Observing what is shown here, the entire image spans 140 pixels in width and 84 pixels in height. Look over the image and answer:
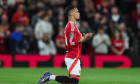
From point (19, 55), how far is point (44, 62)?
4.25ft

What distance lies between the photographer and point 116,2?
23.3 meters

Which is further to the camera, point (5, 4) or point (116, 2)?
point (116, 2)

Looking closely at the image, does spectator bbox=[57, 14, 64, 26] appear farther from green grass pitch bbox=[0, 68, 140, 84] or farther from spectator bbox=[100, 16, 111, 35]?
green grass pitch bbox=[0, 68, 140, 84]

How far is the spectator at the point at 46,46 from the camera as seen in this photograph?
19359 mm

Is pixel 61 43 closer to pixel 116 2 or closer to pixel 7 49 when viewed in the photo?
pixel 7 49

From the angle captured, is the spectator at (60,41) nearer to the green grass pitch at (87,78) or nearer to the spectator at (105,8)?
the spectator at (105,8)

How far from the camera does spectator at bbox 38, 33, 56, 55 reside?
19359 mm

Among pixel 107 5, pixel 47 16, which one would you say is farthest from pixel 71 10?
pixel 107 5

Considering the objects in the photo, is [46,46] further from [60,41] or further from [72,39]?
[72,39]

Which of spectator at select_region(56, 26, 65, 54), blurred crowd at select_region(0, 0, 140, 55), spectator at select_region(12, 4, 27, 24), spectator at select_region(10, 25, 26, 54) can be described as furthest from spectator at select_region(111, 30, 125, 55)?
spectator at select_region(12, 4, 27, 24)

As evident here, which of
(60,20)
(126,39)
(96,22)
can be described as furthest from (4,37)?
(126,39)

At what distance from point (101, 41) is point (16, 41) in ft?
13.7

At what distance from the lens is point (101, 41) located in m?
19.7

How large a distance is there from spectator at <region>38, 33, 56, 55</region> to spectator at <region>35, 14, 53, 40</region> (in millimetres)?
221
